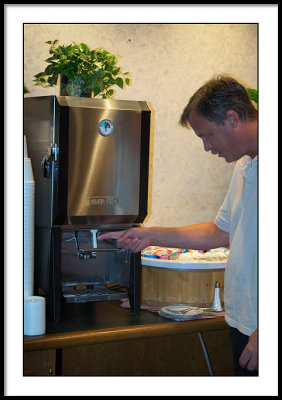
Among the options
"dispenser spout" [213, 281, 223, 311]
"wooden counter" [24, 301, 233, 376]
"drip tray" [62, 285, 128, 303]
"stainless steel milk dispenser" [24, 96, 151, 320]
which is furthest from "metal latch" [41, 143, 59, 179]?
"dispenser spout" [213, 281, 223, 311]

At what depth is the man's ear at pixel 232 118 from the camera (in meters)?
1.67

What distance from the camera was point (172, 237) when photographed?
199 centimetres

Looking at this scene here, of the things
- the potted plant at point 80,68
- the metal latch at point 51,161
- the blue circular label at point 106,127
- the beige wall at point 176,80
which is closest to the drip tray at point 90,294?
the metal latch at point 51,161

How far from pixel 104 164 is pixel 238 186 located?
485 mm

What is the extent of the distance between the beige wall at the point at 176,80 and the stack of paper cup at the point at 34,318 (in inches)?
51.6

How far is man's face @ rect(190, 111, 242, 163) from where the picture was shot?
1.68 meters

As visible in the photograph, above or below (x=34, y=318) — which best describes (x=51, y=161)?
above

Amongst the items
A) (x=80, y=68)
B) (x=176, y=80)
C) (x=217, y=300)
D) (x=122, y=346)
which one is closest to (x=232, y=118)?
(x=80, y=68)

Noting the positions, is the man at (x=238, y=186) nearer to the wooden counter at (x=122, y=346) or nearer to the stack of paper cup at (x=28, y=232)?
the wooden counter at (x=122, y=346)

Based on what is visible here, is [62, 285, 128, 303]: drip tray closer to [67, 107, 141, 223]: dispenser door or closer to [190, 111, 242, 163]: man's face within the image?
[67, 107, 141, 223]: dispenser door

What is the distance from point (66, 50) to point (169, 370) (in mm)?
1364

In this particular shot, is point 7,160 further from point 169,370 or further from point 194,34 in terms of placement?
point 194,34

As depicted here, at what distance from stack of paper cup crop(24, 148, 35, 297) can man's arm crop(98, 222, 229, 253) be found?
0.83 ft

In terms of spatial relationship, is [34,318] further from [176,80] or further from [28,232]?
[176,80]
